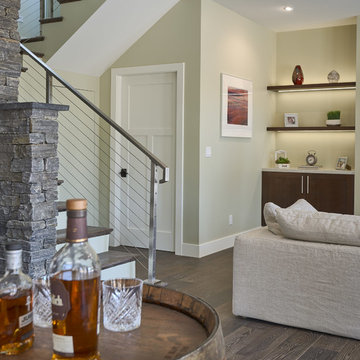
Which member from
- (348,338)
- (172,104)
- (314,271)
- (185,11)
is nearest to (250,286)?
(314,271)

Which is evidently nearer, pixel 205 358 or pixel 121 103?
pixel 205 358

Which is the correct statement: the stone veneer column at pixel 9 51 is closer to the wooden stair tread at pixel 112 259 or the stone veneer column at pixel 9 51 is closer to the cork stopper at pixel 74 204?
the wooden stair tread at pixel 112 259

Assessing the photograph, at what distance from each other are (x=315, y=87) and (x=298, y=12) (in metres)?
1.03

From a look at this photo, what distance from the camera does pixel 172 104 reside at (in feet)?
19.8

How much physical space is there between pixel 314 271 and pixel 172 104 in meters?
3.15

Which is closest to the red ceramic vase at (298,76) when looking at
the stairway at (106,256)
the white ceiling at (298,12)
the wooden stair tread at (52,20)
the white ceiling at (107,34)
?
the white ceiling at (298,12)

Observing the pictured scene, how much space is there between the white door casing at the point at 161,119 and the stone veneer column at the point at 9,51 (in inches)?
102

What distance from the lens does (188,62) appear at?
19.2ft

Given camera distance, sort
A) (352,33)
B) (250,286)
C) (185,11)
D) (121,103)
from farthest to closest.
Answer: (352,33), (121,103), (185,11), (250,286)

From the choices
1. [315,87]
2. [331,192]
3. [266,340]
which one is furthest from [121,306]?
[315,87]

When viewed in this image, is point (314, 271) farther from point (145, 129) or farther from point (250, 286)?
point (145, 129)

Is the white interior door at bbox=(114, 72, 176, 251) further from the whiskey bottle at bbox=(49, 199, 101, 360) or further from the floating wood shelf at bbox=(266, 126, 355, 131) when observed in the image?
the whiskey bottle at bbox=(49, 199, 101, 360)

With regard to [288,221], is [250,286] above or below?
below

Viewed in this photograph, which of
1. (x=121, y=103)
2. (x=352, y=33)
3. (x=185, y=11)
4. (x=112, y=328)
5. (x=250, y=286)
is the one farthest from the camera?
(x=352, y=33)
